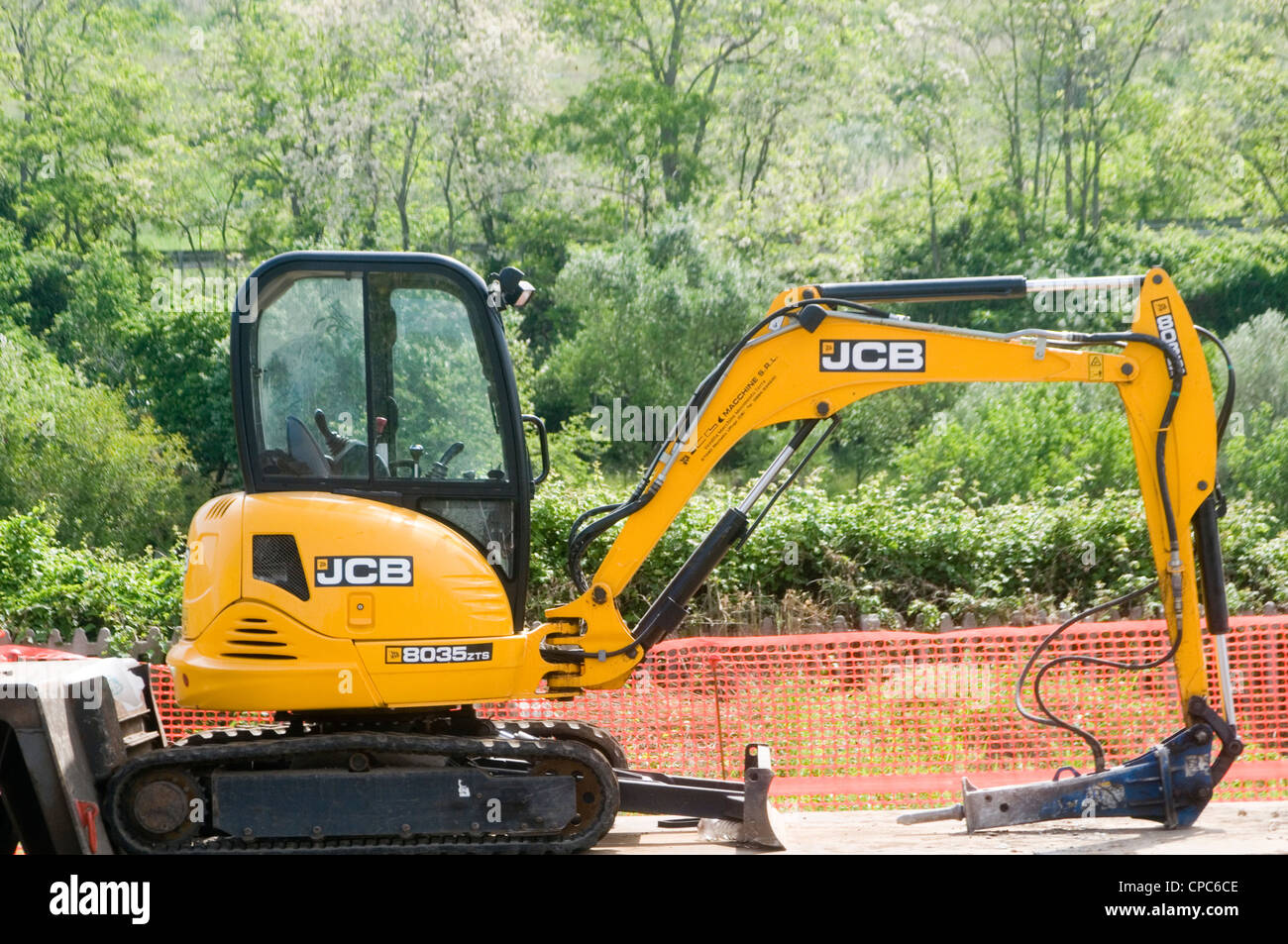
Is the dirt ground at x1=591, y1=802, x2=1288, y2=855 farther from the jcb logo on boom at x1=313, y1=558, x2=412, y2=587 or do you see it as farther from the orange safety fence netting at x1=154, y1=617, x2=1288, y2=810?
the jcb logo on boom at x1=313, y1=558, x2=412, y2=587

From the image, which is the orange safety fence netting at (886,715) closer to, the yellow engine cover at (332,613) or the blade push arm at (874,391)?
the blade push arm at (874,391)

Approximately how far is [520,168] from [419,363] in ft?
123

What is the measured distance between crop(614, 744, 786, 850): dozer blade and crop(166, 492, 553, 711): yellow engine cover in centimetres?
94

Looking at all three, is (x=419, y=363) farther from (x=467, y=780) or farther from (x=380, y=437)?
(x=467, y=780)

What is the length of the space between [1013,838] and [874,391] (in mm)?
2219

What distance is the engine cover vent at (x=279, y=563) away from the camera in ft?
16.8

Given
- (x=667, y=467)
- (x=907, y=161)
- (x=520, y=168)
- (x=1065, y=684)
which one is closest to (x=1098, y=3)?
(x=907, y=161)

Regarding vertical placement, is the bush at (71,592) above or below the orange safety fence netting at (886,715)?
above

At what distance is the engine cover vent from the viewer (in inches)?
201

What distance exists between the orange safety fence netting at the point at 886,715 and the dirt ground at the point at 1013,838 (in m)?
1.11

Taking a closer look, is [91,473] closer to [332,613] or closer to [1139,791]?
[332,613]

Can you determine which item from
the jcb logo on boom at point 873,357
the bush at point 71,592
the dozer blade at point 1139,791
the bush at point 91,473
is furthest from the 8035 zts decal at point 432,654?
the bush at point 91,473

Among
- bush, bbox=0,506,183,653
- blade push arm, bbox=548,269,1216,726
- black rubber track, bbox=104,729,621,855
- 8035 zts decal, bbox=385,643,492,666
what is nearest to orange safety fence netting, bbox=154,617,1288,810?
blade push arm, bbox=548,269,1216,726
